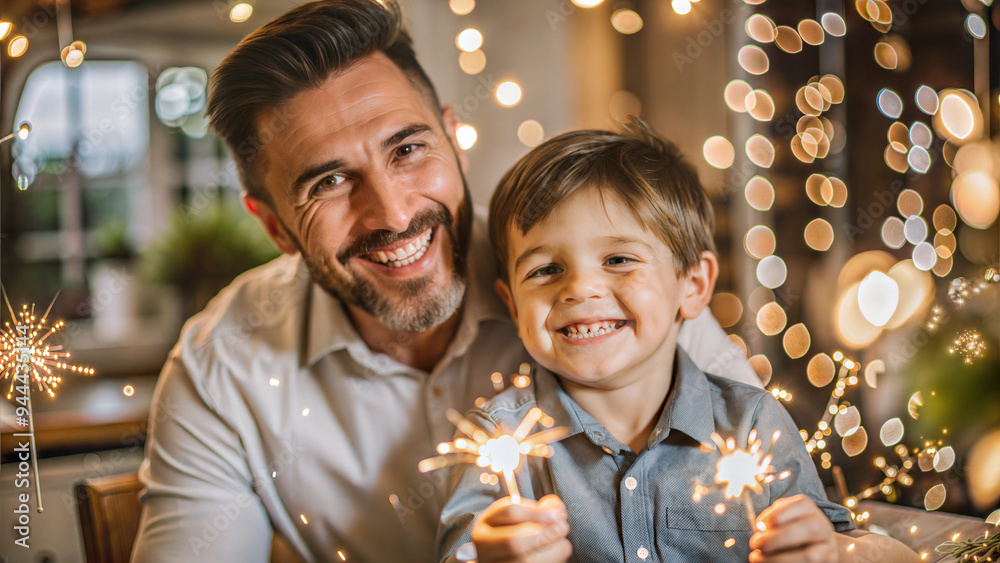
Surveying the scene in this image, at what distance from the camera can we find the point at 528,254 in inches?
36.3

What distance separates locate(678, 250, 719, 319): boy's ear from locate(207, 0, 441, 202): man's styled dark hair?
1.86 feet

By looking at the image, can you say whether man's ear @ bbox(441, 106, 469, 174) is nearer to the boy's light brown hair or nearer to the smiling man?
the smiling man

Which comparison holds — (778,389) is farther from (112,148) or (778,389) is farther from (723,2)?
(112,148)

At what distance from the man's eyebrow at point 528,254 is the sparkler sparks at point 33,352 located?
21.9 inches

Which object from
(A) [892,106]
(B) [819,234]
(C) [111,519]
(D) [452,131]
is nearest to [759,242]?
(B) [819,234]

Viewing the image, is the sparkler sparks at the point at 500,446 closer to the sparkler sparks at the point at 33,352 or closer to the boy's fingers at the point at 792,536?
the boy's fingers at the point at 792,536

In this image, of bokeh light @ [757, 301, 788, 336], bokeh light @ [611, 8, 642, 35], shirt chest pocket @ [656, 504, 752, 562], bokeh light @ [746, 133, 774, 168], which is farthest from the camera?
bokeh light @ [611, 8, 642, 35]

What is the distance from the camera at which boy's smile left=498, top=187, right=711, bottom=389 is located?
0.88 metres

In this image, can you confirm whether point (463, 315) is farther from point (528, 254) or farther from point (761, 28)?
point (761, 28)

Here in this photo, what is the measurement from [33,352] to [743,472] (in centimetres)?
87

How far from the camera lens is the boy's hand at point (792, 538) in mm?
724

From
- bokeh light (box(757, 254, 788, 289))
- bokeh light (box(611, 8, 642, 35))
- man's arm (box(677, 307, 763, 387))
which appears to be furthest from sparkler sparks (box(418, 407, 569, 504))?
bokeh light (box(611, 8, 642, 35))

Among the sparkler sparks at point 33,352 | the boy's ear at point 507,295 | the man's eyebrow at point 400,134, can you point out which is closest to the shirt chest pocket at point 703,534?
the boy's ear at point 507,295

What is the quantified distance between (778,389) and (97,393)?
2260 mm
